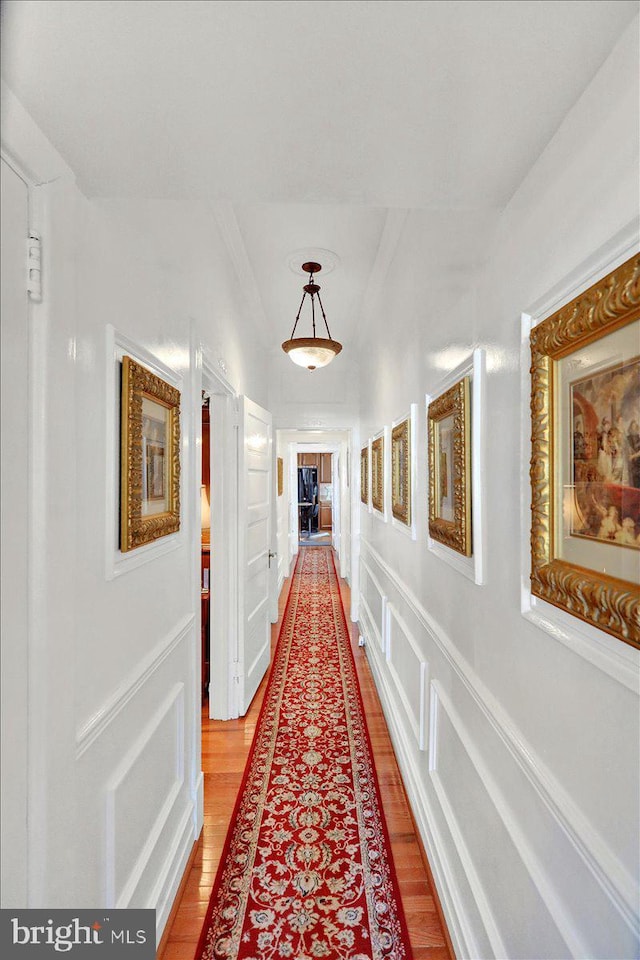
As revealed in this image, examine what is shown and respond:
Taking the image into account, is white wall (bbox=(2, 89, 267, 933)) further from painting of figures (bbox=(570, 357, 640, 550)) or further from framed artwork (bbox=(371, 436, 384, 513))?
framed artwork (bbox=(371, 436, 384, 513))

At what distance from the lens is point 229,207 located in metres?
2.25

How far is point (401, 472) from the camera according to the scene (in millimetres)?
2686

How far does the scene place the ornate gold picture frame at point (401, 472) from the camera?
249cm

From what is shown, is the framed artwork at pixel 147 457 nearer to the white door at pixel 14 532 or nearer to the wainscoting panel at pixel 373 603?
the white door at pixel 14 532

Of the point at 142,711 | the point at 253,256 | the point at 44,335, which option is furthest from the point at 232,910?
the point at 253,256

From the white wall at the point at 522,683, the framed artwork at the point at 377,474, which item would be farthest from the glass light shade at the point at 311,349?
the white wall at the point at 522,683

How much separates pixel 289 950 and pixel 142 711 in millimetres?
915

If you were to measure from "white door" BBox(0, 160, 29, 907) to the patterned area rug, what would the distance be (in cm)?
107

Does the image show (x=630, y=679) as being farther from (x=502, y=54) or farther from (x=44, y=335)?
(x=44, y=335)

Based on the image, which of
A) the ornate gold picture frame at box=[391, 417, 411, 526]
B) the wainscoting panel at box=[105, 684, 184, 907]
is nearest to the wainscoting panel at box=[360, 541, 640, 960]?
the ornate gold picture frame at box=[391, 417, 411, 526]

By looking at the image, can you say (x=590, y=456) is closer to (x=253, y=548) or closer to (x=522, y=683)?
(x=522, y=683)

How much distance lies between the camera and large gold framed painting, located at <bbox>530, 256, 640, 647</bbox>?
75 cm
